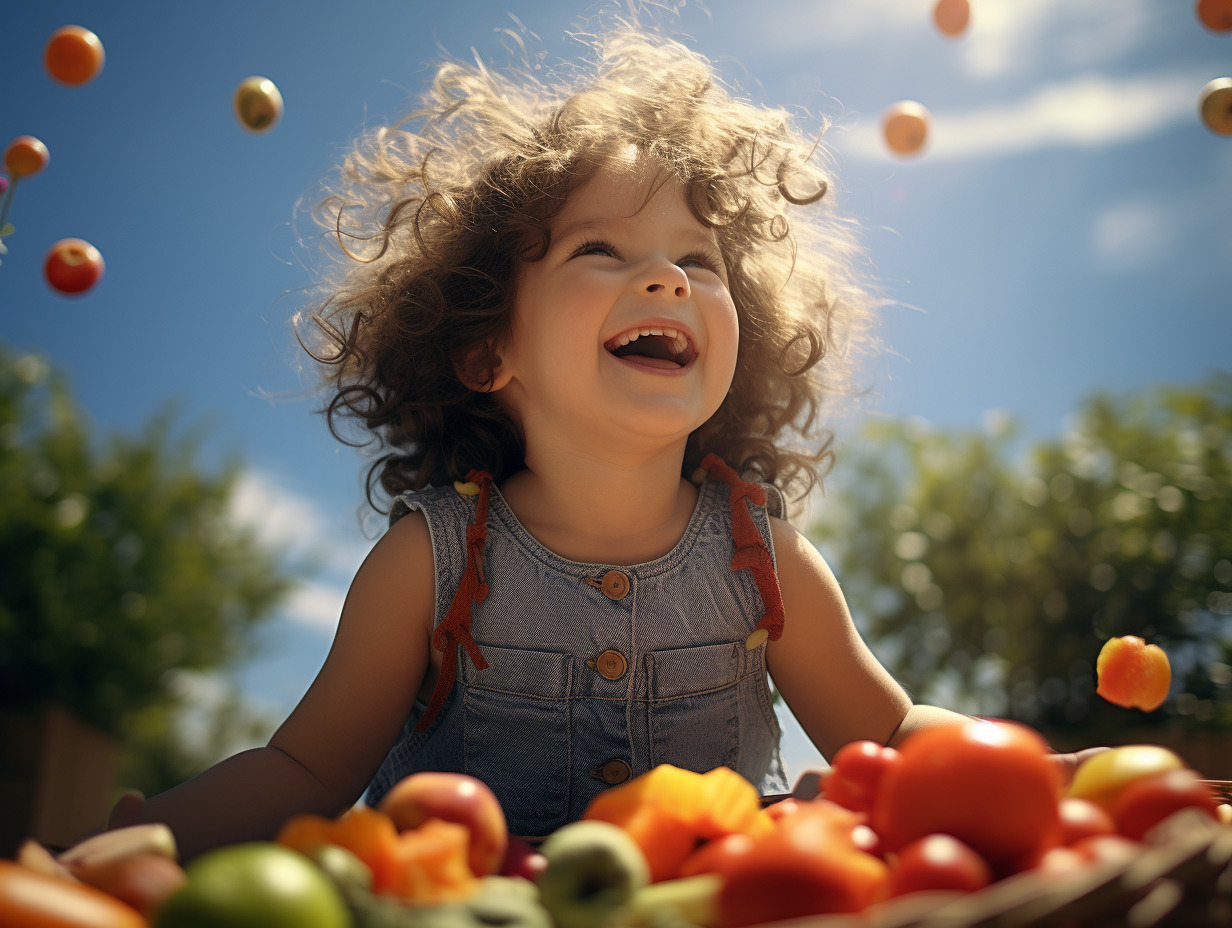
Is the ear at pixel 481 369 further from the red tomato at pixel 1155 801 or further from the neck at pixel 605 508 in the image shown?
the red tomato at pixel 1155 801

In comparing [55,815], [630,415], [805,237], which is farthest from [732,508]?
[55,815]

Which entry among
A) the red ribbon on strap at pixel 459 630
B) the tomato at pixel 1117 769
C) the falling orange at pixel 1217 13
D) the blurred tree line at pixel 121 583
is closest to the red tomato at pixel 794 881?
the tomato at pixel 1117 769

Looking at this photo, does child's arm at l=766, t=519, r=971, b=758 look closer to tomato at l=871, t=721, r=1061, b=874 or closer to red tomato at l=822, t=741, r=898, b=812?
red tomato at l=822, t=741, r=898, b=812

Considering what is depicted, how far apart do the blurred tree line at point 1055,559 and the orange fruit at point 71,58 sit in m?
4.11

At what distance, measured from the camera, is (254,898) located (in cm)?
57

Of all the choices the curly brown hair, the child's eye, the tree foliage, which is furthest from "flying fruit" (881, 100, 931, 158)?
the tree foliage

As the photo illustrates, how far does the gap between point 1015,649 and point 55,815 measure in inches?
194

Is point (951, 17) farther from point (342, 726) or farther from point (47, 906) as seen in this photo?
point (47, 906)

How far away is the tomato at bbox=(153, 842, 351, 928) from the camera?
1.87 ft

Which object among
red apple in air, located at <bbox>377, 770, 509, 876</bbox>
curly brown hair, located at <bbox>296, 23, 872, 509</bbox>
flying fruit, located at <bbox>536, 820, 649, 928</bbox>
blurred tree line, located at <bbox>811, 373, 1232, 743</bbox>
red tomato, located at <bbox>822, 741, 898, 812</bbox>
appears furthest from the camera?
blurred tree line, located at <bbox>811, 373, 1232, 743</bbox>

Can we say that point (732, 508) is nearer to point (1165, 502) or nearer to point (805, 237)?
point (805, 237)

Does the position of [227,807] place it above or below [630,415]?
below

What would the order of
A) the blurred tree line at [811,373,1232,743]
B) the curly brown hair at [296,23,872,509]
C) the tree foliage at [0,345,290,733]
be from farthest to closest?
1. the tree foliage at [0,345,290,733]
2. the blurred tree line at [811,373,1232,743]
3. the curly brown hair at [296,23,872,509]

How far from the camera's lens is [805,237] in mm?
2232
